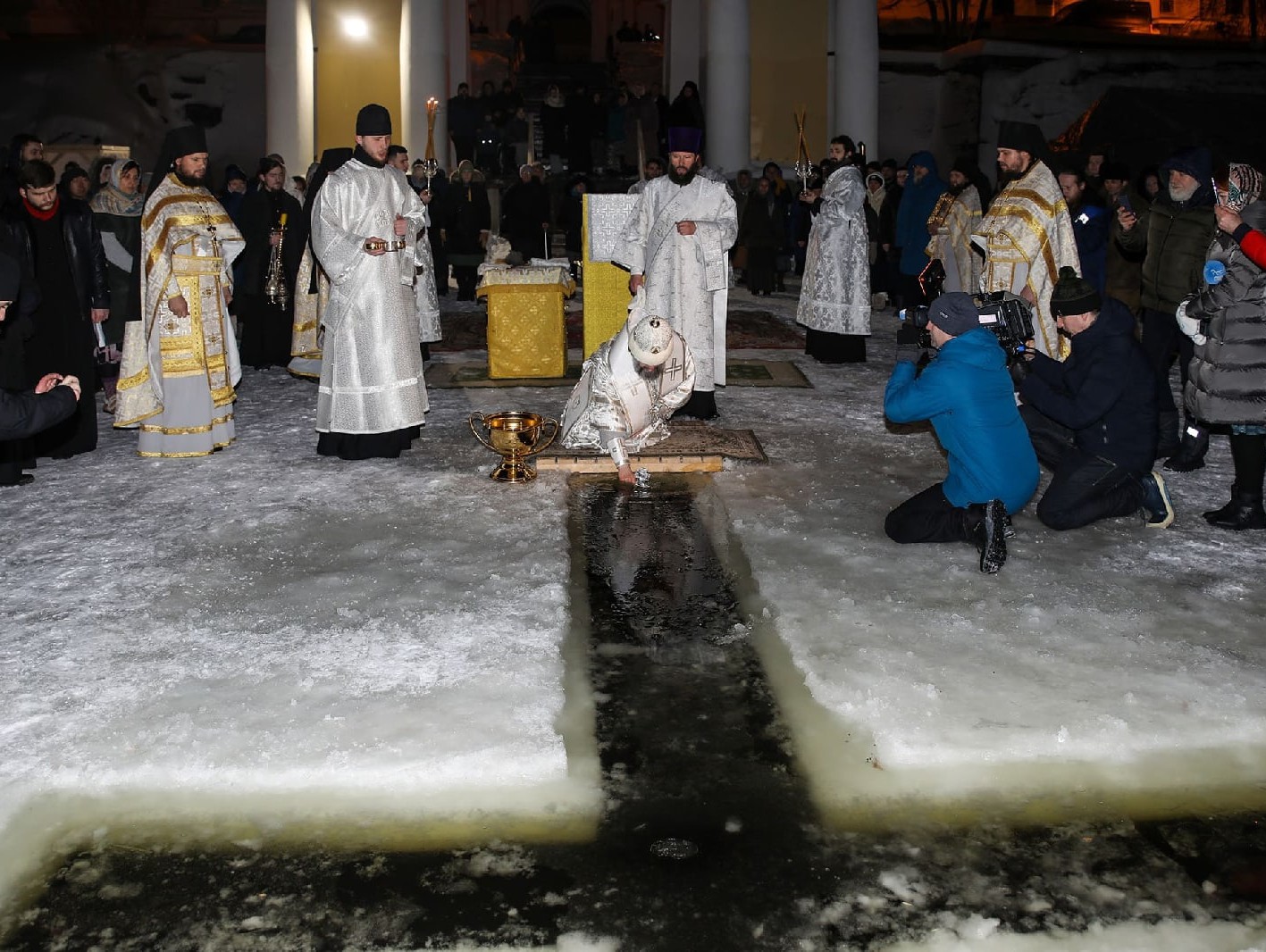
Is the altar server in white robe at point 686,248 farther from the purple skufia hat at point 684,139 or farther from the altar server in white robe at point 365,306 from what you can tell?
the altar server in white robe at point 365,306

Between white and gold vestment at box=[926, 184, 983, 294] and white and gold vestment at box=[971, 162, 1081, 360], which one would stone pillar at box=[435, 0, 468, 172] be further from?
white and gold vestment at box=[971, 162, 1081, 360]

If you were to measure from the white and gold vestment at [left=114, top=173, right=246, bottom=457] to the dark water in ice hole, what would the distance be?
14.0 feet

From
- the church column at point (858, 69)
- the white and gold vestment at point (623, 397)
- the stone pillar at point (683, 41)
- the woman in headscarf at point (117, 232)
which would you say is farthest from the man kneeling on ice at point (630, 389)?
the stone pillar at point (683, 41)


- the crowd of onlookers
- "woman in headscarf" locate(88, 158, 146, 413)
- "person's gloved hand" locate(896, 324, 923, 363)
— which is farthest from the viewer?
"person's gloved hand" locate(896, 324, 923, 363)

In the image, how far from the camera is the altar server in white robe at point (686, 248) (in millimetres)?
7898

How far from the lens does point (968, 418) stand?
17.1 ft

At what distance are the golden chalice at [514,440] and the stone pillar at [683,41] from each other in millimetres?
15348

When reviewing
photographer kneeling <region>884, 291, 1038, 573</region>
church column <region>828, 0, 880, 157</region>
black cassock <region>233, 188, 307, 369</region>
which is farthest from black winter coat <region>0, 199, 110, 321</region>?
church column <region>828, 0, 880, 157</region>

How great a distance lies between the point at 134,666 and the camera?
4188mm

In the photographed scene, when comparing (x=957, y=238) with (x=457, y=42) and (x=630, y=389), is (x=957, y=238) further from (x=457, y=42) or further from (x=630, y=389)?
(x=457, y=42)

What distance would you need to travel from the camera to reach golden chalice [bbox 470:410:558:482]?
20.7 ft

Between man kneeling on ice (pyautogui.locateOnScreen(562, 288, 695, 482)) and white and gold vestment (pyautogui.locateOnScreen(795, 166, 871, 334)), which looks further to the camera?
white and gold vestment (pyautogui.locateOnScreen(795, 166, 871, 334))

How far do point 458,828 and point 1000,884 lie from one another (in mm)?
1330

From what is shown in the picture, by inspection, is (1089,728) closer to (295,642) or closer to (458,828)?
(458,828)
